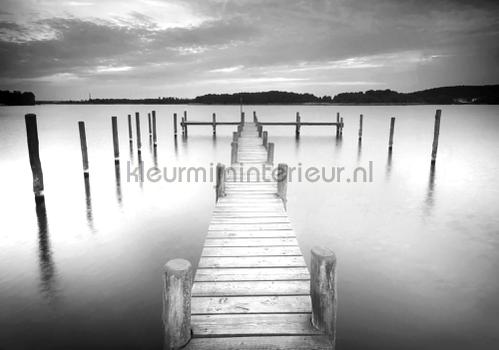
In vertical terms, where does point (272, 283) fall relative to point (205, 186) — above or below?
above

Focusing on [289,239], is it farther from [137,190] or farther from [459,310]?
[137,190]

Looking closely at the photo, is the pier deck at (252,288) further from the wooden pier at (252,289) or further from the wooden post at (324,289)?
the wooden post at (324,289)

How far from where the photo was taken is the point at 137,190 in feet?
47.4

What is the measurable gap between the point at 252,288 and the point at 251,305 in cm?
38

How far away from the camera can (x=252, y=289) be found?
174 inches

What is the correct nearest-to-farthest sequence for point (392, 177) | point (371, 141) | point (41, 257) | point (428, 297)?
point (428, 297) → point (41, 257) → point (392, 177) → point (371, 141)

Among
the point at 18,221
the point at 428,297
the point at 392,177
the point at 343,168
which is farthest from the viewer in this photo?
the point at 343,168

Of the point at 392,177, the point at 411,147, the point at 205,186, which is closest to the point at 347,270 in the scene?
the point at 205,186

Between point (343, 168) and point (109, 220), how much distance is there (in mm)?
13837

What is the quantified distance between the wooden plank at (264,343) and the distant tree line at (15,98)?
160 metres

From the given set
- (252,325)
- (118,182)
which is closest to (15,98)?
(118,182)

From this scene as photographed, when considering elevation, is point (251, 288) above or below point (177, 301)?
below

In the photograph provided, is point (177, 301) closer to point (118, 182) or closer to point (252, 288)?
point (252, 288)

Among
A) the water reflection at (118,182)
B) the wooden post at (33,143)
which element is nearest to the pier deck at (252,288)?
the water reflection at (118,182)
